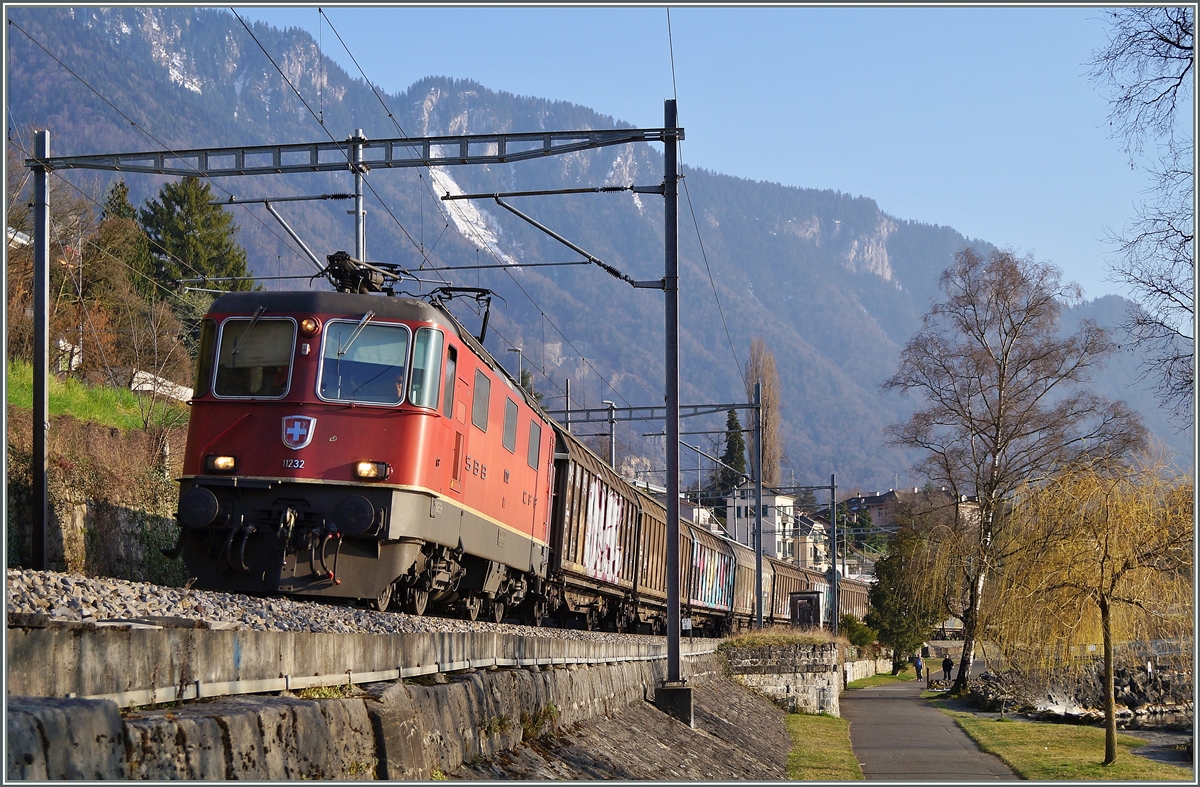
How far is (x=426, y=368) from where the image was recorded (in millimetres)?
11930

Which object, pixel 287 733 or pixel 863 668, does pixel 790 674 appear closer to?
pixel 863 668

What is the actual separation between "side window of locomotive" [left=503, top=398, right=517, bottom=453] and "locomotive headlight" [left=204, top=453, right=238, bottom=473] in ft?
14.6

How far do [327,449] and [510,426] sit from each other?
4413 mm

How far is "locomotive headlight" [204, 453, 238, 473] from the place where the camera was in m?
11.4

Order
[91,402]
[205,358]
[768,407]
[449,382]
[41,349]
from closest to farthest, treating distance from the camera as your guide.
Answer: [205,358] < [449,382] < [41,349] < [91,402] < [768,407]

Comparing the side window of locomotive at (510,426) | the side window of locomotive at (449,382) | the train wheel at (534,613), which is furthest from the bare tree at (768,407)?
the side window of locomotive at (449,382)

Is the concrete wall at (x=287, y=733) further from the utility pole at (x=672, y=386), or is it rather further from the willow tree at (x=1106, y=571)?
→ the willow tree at (x=1106, y=571)

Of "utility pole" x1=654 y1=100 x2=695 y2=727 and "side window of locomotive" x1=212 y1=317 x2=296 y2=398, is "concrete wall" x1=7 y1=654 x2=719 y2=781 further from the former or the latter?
"utility pole" x1=654 y1=100 x2=695 y2=727

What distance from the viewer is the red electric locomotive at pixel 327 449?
11.2 m

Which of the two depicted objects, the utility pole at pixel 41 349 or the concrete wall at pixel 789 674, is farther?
the concrete wall at pixel 789 674

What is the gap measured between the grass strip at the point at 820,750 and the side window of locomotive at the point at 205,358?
9.25 m

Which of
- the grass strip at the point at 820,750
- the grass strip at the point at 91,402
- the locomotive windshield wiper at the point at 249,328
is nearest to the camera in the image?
the locomotive windshield wiper at the point at 249,328

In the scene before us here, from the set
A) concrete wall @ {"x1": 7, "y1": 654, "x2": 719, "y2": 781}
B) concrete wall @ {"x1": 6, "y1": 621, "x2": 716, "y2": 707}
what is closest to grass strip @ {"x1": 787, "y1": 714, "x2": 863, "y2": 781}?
concrete wall @ {"x1": 7, "y1": 654, "x2": 719, "y2": 781}

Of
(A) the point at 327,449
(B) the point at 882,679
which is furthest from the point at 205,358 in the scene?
(B) the point at 882,679
